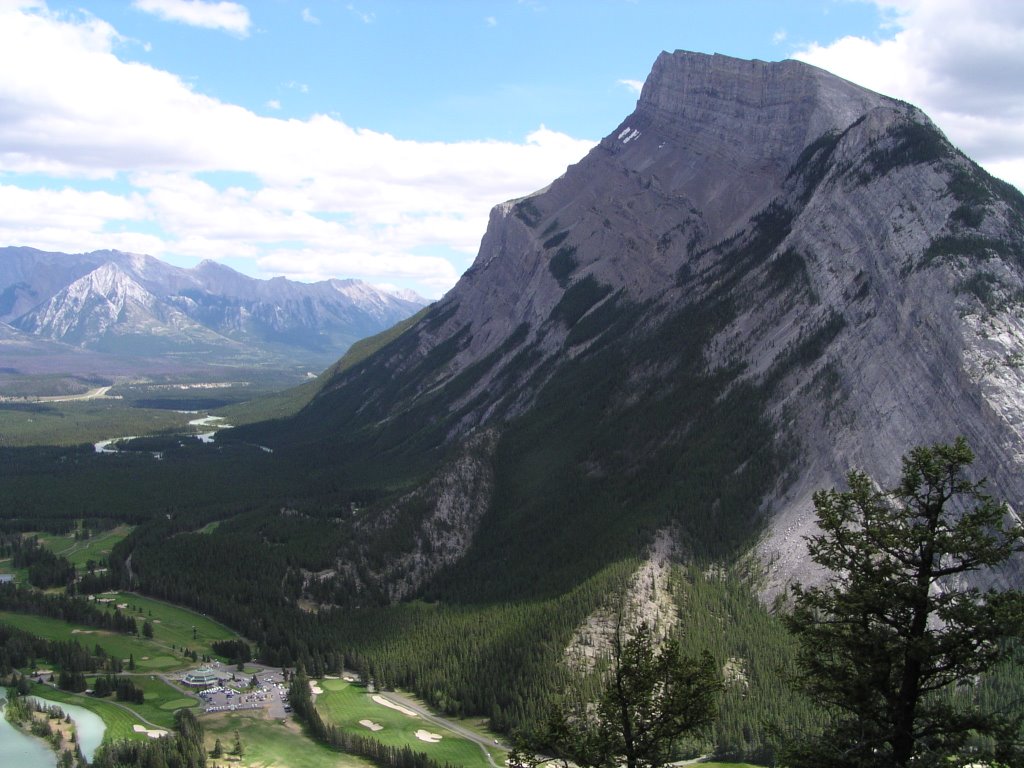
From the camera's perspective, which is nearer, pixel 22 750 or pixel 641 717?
pixel 641 717

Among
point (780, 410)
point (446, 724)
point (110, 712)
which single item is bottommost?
point (110, 712)

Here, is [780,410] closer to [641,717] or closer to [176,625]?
[176,625]

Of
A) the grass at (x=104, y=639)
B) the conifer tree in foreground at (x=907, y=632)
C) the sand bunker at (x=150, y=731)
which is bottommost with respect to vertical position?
the grass at (x=104, y=639)

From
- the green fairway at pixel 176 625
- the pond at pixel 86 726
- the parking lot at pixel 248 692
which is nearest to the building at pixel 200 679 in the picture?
the parking lot at pixel 248 692

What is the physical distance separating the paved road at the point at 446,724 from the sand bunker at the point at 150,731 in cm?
2702

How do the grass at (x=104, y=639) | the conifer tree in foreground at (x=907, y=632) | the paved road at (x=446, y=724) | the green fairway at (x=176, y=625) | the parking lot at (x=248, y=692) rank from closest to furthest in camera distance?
the conifer tree in foreground at (x=907, y=632)
the paved road at (x=446, y=724)
the parking lot at (x=248, y=692)
the grass at (x=104, y=639)
the green fairway at (x=176, y=625)

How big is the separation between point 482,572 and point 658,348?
6966cm

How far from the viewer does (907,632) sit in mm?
29188

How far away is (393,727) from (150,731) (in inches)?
1077

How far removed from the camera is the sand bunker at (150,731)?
100 m

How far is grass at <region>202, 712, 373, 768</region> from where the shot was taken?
313 ft

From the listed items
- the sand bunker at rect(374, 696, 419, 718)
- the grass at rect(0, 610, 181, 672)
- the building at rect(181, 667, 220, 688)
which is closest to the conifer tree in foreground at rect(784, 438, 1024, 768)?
the sand bunker at rect(374, 696, 419, 718)

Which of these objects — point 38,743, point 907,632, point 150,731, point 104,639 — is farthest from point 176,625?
point 907,632

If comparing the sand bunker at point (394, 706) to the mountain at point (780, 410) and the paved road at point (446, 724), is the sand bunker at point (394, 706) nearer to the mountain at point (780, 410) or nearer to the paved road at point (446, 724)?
the paved road at point (446, 724)
